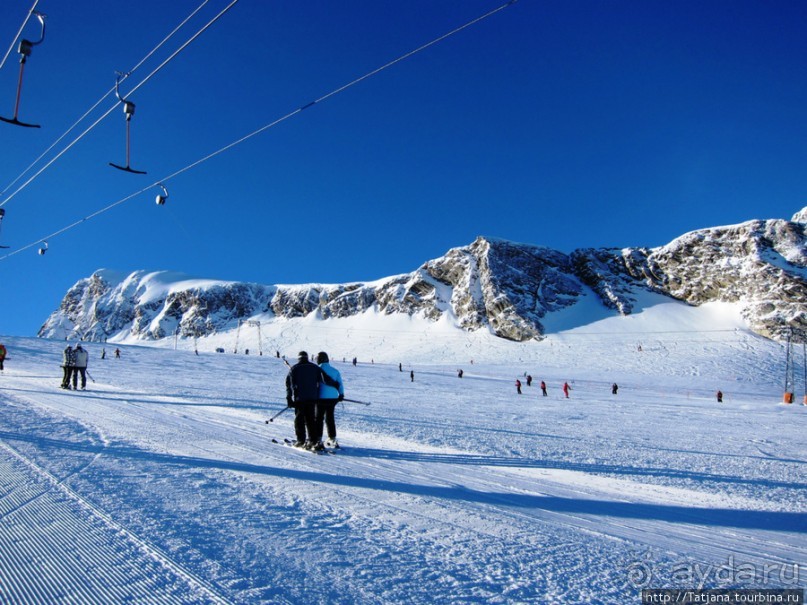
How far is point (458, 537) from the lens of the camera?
11.4 feet

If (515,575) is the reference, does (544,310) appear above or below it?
above

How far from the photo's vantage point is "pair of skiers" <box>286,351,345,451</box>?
6.84 meters

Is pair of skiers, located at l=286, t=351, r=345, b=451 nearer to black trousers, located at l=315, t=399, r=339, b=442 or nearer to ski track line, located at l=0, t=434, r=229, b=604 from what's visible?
black trousers, located at l=315, t=399, r=339, b=442

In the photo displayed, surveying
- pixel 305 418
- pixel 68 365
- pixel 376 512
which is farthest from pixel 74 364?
pixel 376 512

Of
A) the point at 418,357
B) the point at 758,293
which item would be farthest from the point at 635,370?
the point at 758,293

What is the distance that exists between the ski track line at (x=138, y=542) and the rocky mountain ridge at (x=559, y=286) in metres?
82.7

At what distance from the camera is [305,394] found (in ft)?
22.7

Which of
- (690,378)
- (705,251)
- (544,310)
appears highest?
(705,251)

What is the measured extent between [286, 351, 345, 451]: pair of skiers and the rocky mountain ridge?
7943 centimetres

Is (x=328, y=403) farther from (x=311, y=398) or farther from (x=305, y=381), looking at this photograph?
(x=305, y=381)

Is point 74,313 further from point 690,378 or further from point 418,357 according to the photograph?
point 690,378

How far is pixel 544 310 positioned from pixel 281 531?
3829 inches

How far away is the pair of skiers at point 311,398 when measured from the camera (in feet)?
22.4

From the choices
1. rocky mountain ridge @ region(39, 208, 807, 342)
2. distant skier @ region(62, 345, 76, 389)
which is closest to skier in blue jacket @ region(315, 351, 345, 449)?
distant skier @ region(62, 345, 76, 389)
